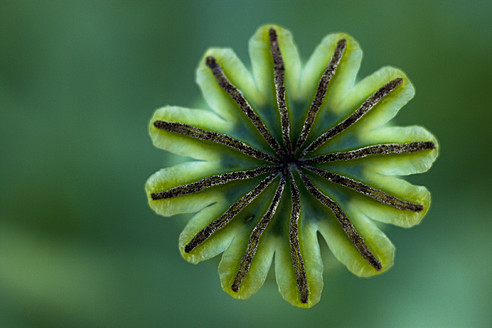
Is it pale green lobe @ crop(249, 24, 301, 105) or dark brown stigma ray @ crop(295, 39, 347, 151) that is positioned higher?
pale green lobe @ crop(249, 24, 301, 105)

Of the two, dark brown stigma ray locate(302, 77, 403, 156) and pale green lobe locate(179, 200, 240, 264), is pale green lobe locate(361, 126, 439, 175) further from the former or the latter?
pale green lobe locate(179, 200, 240, 264)

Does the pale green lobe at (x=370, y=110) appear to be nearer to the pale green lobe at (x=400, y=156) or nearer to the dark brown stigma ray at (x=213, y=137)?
the pale green lobe at (x=400, y=156)

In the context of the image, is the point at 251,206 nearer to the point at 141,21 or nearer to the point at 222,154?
the point at 222,154

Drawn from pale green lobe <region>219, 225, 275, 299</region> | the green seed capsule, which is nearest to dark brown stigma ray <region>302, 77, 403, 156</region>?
the green seed capsule

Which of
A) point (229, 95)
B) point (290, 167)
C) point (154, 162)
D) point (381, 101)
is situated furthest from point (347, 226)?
point (154, 162)

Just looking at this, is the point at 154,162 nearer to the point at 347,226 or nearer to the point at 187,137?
the point at 187,137

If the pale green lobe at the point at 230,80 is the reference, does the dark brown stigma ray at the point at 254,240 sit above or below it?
below

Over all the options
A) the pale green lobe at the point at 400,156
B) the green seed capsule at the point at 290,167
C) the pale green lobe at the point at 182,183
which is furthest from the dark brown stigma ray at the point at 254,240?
the pale green lobe at the point at 400,156
